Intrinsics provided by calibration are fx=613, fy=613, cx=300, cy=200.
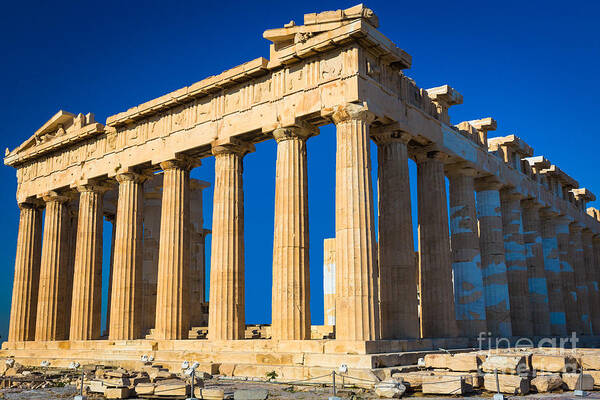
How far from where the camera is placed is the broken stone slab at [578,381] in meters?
16.8

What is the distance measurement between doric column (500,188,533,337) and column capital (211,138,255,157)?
16.5 m

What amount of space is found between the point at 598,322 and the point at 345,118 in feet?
109

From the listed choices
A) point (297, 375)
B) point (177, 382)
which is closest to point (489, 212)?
point (297, 375)

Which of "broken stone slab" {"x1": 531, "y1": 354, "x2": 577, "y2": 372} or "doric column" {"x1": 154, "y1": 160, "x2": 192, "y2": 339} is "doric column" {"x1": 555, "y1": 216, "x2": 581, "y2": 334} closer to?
"broken stone slab" {"x1": 531, "y1": 354, "x2": 577, "y2": 372}

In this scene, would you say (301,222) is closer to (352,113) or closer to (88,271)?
(352,113)

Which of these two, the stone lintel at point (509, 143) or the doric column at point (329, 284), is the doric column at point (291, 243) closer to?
the stone lintel at point (509, 143)

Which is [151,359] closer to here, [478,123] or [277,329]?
[277,329]

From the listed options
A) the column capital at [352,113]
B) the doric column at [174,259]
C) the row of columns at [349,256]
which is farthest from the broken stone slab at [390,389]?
the doric column at [174,259]

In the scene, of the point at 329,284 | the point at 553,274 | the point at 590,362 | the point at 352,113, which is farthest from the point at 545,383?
the point at 329,284

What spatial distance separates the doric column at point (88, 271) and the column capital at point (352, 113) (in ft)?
57.2

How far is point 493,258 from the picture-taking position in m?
32.8

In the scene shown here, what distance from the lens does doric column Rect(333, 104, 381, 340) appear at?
71.3 ft

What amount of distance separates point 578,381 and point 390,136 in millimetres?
12401

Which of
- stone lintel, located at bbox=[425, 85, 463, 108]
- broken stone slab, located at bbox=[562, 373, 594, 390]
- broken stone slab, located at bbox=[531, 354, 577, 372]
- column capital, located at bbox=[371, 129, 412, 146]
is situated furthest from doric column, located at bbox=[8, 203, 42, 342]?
broken stone slab, located at bbox=[562, 373, 594, 390]
